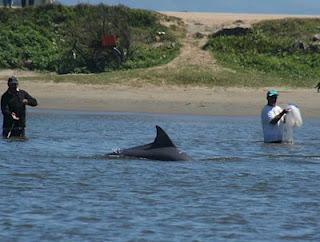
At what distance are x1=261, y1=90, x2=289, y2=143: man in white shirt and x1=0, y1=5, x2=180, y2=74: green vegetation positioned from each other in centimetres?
1239

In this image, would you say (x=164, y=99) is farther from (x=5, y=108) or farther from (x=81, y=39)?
(x=5, y=108)

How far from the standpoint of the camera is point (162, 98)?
2594cm

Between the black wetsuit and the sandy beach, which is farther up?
the black wetsuit

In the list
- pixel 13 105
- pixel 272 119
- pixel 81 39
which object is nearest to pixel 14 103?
pixel 13 105

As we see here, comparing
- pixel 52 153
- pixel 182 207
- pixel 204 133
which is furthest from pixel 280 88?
pixel 182 207

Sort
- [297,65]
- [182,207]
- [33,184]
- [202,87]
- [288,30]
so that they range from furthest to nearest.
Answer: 1. [288,30]
2. [297,65]
3. [202,87]
4. [33,184]
5. [182,207]

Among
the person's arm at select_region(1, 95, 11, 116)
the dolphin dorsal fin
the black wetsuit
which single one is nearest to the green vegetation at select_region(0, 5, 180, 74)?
the black wetsuit

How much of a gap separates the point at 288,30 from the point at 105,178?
77.6ft

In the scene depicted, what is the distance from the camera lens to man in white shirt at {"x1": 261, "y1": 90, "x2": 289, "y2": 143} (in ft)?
55.1

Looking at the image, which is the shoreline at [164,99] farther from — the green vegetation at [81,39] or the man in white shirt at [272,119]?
the man in white shirt at [272,119]

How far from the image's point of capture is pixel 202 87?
26.9 metres

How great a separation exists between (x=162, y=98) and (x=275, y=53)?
7312 mm

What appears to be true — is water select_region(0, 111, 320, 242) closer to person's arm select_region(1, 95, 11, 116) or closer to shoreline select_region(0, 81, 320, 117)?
person's arm select_region(1, 95, 11, 116)

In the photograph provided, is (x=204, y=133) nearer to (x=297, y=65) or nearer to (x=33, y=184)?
(x=33, y=184)
